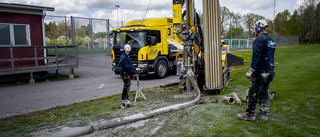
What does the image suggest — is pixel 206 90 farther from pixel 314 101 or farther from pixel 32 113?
pixel 32 113

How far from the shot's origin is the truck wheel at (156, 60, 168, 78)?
13.7 metres

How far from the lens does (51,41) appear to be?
2153 centimetres

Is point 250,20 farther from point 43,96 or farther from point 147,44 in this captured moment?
point 43,96

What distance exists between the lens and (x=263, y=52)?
5.25 m

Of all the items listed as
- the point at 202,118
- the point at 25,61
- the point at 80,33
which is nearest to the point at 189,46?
the point at 202,118

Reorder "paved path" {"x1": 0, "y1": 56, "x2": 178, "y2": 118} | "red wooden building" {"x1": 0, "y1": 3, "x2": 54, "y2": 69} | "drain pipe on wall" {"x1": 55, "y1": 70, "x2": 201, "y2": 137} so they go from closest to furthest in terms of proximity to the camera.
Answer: "drain pipe on wall" {"x1": 55, "y1": 70, "x2": 201, "y2": 137}
"paved path" {"x1": 0, "y1": 56, "x2": 178, "y2": 118}
"red wooden building" {"x1": 0, "y1": 3, "x2": 54, "y2": 69}

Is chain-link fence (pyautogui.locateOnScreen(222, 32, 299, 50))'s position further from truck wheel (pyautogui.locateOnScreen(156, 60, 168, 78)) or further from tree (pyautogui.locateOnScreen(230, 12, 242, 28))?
truck wheel (pyautogui.locateOnScreen(156, 60, 168, 78))

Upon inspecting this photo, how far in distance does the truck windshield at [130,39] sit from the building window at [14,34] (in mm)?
5835

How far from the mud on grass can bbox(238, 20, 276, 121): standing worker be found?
8.32 feet

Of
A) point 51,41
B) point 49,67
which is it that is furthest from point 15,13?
point 51,41

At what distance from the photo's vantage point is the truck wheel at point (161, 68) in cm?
1368

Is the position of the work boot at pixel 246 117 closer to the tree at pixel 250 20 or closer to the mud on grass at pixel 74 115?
the mud on grass at pixel 74 115

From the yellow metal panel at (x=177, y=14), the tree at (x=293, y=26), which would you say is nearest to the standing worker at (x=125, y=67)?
the yellow metal panel at (x=177, y=14)

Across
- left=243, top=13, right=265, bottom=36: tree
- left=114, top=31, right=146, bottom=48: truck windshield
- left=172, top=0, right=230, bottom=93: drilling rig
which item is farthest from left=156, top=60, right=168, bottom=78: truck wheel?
left=243, top=13, right=265, bottom=36: tree
